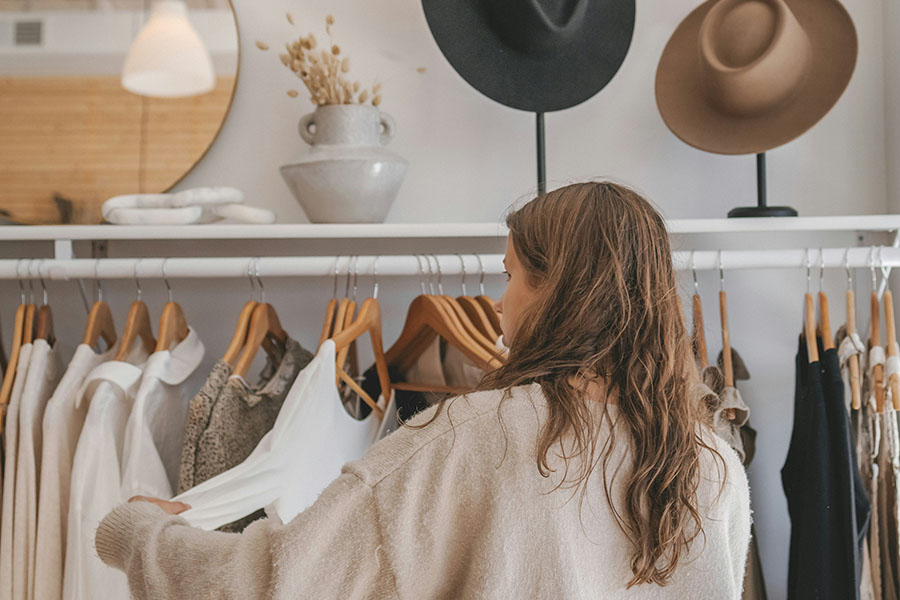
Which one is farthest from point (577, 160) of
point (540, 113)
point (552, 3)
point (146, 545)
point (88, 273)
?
point (146, 545)

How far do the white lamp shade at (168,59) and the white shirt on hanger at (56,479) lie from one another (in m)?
0.64

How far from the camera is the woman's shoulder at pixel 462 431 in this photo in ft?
2.51

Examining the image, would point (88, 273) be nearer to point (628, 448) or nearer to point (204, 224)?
point (204, 224)

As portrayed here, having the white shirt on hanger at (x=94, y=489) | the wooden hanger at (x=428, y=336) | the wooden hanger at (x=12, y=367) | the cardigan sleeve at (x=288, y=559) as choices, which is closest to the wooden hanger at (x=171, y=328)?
the white shirt on hanger at (x=94, y=489)

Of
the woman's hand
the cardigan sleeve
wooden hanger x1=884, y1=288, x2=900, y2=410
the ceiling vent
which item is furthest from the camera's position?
the ceiling vent

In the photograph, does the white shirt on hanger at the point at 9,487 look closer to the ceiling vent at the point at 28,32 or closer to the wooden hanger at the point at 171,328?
the wooden hanger at the point at 171,328

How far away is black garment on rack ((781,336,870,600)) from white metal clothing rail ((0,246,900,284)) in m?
0.19

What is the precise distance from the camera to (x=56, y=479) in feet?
4.06

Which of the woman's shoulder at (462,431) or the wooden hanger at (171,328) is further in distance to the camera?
the wooden hanger at (171,328)

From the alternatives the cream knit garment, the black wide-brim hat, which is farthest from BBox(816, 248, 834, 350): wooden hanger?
the cream knit garment

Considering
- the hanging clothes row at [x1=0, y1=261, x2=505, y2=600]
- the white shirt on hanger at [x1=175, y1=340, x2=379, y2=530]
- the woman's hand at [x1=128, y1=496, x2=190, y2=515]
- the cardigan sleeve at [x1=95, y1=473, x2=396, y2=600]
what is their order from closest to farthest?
1. the cardigan sleeve at [x1=95, y1=473, x2=396, y2=600]
2. the woman's hand at [x1=128, y1=496, x2=190, y2=515]
3. the white shirt on hanger at [x1=175, y1=340, x2=379, y2=530]
4. the hanging clothes row at [x1=0, y1=261, x2=505, y2=600]

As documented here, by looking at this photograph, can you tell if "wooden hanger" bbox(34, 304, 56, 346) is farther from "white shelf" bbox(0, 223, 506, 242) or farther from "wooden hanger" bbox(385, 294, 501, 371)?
"wooden hanger" bbox(385, 294, 501, 371)

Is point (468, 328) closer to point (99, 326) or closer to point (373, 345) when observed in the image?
point (373, 345)

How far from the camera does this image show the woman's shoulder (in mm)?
764
